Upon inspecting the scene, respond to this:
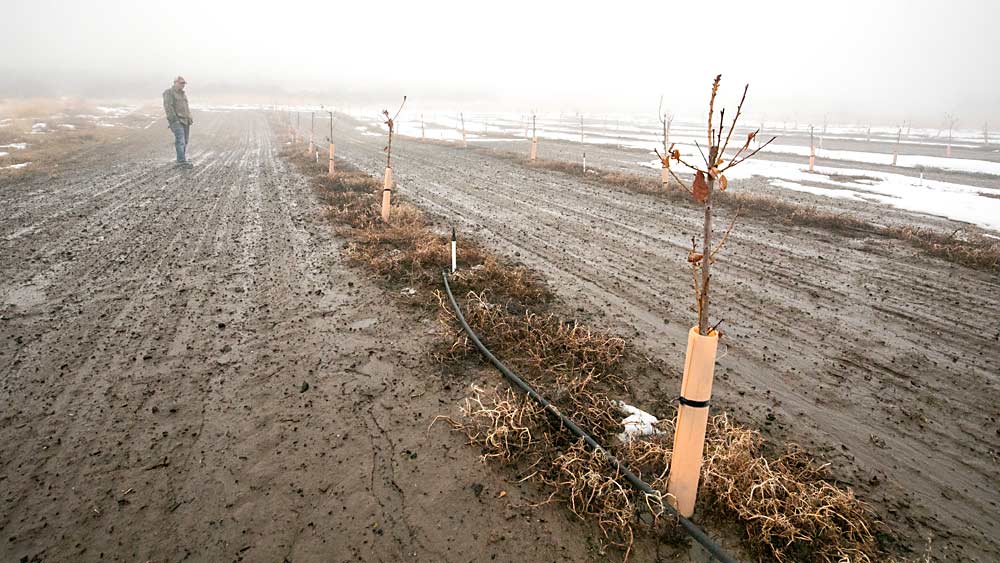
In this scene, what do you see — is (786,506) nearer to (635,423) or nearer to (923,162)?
(635,423)

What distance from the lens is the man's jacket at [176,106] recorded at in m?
17.8

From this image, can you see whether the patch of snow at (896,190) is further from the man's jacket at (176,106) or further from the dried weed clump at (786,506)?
the man's jacket at (176,106)

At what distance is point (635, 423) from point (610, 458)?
2.34 feet

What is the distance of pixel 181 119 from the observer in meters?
18.4

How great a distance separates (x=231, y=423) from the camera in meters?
4.30

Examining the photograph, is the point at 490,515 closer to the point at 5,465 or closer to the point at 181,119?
the point at 5,465

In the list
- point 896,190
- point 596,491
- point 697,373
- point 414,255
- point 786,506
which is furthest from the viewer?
point 896,190

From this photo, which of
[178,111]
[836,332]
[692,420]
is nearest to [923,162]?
[836,332]

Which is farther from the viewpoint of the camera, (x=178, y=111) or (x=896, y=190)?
(x=178, y=111)

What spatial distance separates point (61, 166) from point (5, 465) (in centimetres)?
2056

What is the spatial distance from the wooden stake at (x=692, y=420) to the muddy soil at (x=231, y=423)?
68cm

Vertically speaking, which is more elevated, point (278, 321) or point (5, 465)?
point (278, 321)

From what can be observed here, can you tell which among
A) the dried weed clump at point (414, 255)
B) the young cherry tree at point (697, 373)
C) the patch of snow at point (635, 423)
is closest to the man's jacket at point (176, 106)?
the dried weed clump at point (414, 255)

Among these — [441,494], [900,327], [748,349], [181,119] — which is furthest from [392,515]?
[181,119]
